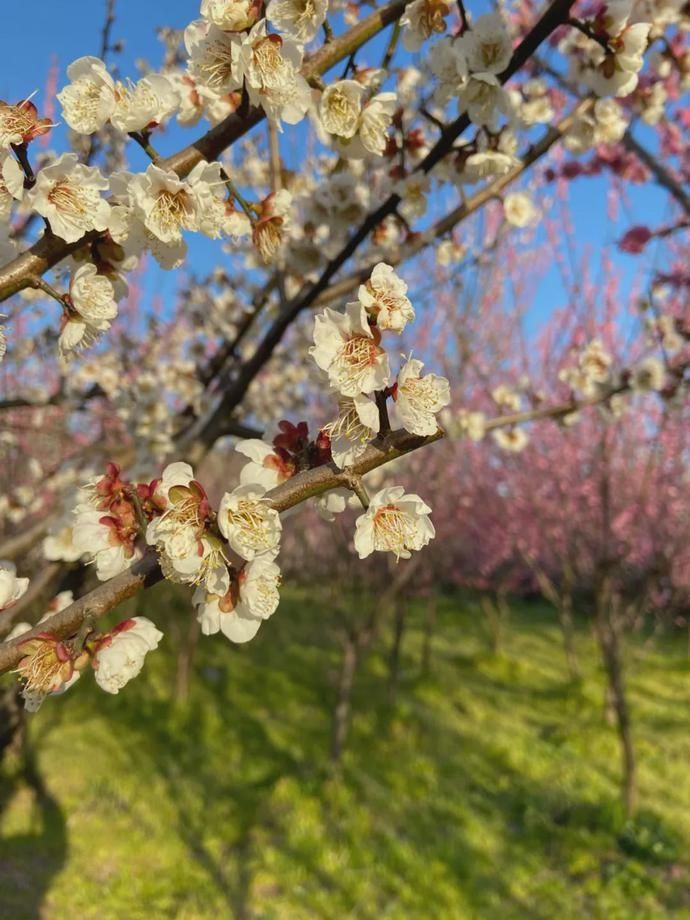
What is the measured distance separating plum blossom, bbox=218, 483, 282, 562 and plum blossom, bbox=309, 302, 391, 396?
20cm

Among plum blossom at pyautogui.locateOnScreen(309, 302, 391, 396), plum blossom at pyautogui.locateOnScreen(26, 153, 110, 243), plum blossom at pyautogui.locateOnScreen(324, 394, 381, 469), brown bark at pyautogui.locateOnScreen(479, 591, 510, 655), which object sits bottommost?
brown bark at pyautogui.locateOnScreen(479, 591, 510, 655)

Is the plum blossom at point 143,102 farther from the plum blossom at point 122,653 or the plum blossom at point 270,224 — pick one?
the plum blossom at point 122,653

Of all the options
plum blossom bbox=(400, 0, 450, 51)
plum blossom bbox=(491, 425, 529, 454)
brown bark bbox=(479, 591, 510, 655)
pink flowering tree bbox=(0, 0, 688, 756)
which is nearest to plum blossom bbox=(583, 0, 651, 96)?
pink flowering tree bbox=(0, 0, 688, 756)

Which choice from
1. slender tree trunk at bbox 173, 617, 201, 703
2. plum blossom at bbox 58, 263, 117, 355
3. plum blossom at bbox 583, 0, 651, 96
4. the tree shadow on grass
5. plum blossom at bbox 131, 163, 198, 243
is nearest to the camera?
plum blossom at bbox 131, 163, 198, 243

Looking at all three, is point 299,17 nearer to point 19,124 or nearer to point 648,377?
point 19,124

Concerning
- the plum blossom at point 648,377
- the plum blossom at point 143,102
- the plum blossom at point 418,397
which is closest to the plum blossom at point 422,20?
the plum blossom at point 143,102

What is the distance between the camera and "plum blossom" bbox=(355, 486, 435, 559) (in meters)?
1.07

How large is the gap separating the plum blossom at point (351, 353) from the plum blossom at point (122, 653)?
47 cm

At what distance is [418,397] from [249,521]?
31cm

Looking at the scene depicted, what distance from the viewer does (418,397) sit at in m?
1.03

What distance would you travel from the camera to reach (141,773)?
238 inches

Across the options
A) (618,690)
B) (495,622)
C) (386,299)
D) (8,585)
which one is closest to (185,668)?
(618,690)

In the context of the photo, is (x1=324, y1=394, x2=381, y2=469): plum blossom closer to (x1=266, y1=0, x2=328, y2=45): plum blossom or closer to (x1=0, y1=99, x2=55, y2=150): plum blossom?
(x1=0, y1=99, x2=55, y2=150): plum blossom

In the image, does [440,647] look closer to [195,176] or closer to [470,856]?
[470,856]
